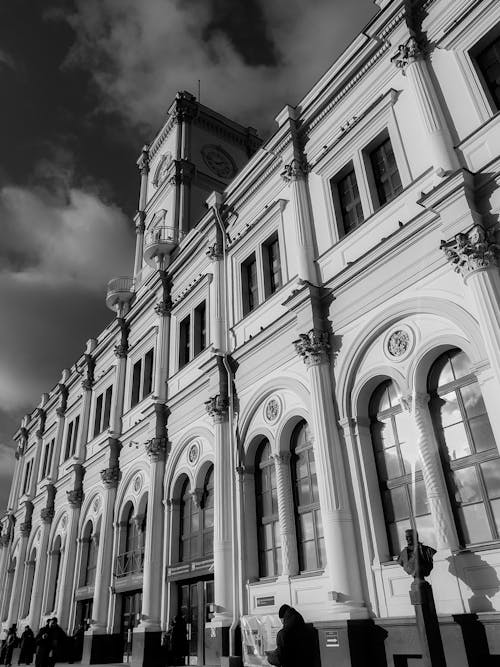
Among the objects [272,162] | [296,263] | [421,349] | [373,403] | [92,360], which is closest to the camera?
[421,349]

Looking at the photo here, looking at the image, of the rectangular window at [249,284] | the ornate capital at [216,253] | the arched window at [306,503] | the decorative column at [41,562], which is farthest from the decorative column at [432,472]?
the decorative column at [41,562]

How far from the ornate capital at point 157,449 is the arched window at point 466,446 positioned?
11026 mm

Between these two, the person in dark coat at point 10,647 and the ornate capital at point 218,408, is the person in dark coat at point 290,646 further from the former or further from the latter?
the person in dark coat at point 10,647

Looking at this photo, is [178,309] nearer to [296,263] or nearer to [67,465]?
[296,263]

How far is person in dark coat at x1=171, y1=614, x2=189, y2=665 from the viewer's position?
620 inches

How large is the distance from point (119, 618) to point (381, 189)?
56.0 ft

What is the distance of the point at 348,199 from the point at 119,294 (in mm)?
14996

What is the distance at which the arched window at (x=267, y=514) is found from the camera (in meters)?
13.9

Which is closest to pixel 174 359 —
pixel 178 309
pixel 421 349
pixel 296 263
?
pixel 178 309

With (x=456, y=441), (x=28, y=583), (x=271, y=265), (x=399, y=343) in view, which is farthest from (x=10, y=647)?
(x=456, y=441)

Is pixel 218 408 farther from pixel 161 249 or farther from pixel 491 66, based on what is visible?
pixel 491 66

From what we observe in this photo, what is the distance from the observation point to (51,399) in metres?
34.4

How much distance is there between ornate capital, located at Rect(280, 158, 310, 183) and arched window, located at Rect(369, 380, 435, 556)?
683 cm

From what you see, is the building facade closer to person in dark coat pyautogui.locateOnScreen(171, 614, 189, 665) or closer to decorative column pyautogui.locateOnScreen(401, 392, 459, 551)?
decorative column pyautogui.locateOnScreen(401, 392, 459, 551)
